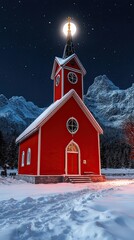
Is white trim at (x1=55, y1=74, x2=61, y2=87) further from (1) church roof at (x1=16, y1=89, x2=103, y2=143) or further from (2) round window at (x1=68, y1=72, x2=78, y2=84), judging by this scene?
(1) church roof at (x1=16, y1=89, x2=103, y2=143)

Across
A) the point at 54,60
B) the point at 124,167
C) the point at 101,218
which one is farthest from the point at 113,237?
the point at 124,167

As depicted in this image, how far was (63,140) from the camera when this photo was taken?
17516mm

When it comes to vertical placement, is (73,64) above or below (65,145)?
above

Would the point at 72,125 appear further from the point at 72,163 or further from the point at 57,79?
the point at 57,79

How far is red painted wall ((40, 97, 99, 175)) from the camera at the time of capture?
53.9 feet

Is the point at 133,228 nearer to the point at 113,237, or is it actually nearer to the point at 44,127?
the point at 113,237

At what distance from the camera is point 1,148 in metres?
50.5

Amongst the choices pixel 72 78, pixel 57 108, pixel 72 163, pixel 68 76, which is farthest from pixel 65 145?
pixel 68 76

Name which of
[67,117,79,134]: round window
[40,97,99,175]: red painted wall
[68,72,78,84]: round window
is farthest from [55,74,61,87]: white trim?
[67,117,79,134]: round window

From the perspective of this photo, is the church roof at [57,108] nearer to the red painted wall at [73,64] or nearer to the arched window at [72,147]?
the arched window at [72,147]

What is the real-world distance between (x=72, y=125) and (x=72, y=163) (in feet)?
11.4

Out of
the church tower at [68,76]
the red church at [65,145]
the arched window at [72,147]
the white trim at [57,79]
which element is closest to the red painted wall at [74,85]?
the church tower at [68,76]

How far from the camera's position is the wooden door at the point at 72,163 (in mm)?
17375

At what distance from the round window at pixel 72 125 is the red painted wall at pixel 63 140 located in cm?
30
